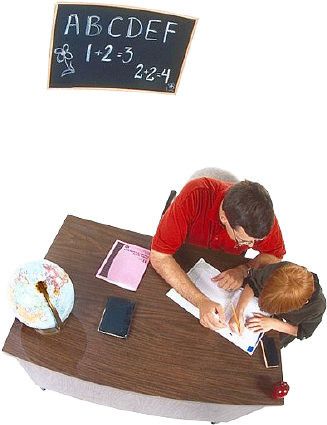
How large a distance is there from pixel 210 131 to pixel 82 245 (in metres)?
1.07

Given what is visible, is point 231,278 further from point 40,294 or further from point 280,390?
point 40,294

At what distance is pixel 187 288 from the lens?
210cm

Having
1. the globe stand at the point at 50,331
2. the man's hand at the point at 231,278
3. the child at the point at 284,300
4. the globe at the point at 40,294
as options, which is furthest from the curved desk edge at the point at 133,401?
the man's hand at the point at 231,278

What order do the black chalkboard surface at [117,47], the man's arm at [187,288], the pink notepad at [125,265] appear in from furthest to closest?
the pink notepad at [125,265], the man's arm at [187,288], the black chalkboard surface at [117,47]

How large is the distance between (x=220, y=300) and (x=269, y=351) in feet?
1.02

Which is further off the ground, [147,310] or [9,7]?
[9,7]

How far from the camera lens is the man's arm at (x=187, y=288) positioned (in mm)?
2006

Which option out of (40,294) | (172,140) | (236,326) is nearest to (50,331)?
(40,294)

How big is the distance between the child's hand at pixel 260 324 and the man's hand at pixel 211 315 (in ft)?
0.43

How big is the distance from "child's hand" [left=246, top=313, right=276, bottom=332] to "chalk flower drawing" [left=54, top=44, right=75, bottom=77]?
1.37 m

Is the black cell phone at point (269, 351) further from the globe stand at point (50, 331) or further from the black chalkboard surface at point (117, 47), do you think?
the black chalkboard surface at point (117, 47)

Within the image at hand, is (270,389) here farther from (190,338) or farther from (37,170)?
(37,170)

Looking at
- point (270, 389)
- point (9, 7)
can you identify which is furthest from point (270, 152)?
point (9, 7)

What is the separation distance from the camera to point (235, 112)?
8.46 feet
